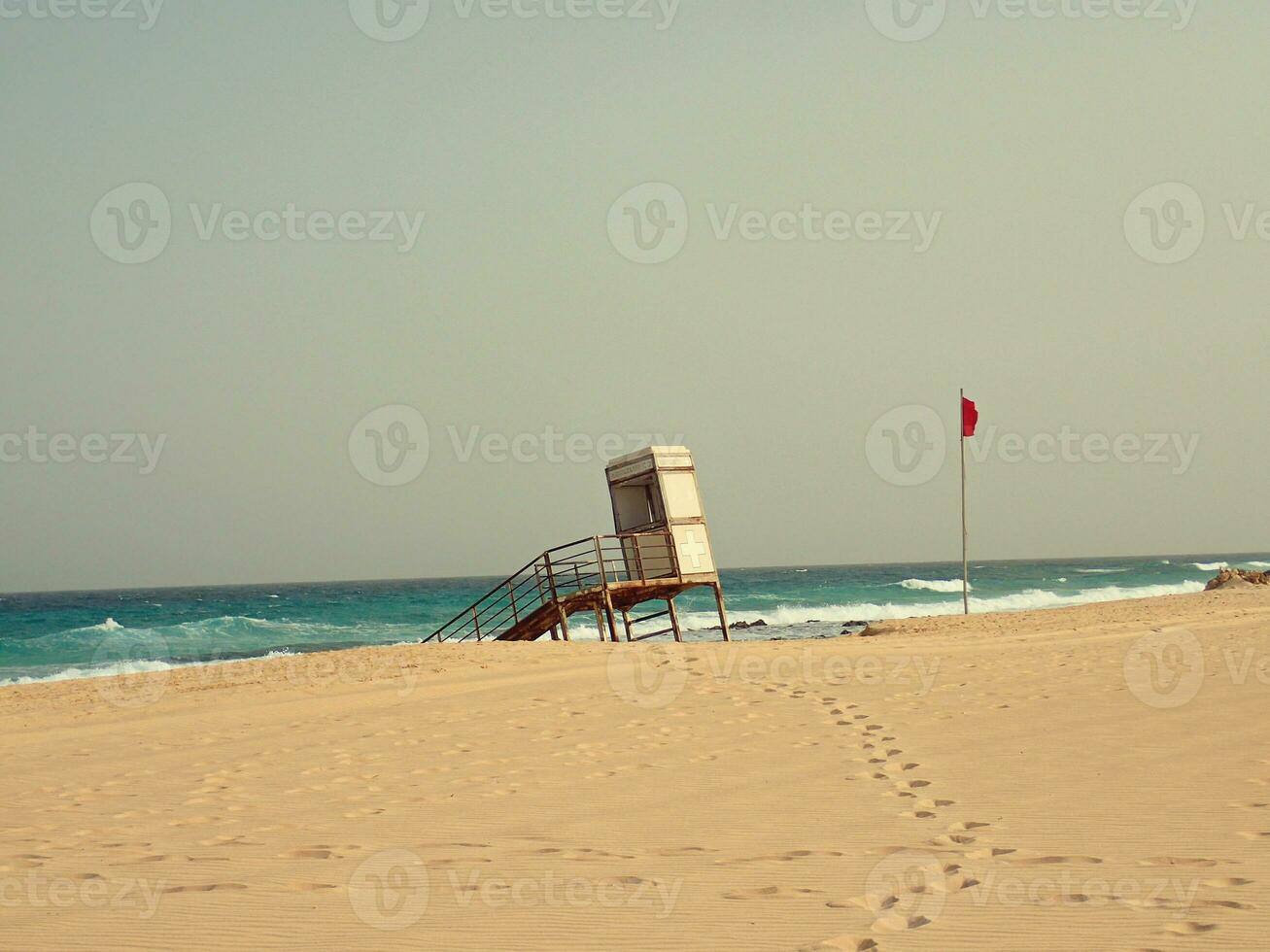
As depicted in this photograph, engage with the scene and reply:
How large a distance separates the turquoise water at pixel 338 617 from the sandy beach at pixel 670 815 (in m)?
27.6

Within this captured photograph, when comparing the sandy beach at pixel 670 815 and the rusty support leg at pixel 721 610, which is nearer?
the sandy beach at pixel 670 815

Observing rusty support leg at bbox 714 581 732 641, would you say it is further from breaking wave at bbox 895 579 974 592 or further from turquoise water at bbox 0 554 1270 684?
breaking wave at bbox 895 579 974 592

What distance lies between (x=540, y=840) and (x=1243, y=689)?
869 cm

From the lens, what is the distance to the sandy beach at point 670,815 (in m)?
5.15

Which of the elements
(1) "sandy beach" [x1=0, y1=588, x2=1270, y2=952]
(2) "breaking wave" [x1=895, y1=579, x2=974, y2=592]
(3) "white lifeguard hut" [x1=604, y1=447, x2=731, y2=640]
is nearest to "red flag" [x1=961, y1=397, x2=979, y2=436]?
(3) "white lifeguard hut" [x1=604, y1=447, x2=731, y2=640]

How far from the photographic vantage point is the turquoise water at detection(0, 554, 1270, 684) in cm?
4553

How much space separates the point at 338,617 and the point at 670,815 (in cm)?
6021

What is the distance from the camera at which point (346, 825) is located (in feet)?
24.3

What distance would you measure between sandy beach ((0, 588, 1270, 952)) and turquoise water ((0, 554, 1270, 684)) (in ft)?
90.7

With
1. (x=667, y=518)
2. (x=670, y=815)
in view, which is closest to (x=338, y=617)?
(x=667, y=518)

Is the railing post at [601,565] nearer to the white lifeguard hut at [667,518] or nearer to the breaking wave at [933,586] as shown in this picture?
the white lifeguard hut at [667,518]

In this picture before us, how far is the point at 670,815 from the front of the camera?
7328mm

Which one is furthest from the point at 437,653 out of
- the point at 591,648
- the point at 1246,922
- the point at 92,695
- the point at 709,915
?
the point at 1246,922

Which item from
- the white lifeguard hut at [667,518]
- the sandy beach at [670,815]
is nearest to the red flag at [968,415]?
the white lifeguard hut at [667,518]
